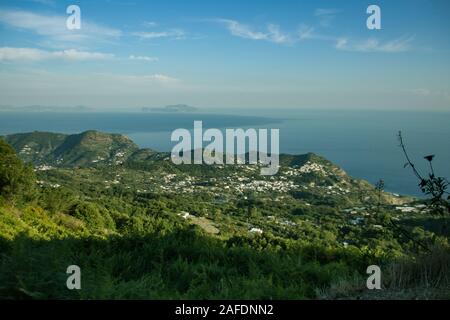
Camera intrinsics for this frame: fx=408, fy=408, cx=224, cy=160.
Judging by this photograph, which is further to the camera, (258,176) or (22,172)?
(258,176)

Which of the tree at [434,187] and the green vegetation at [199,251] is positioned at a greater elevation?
the tree at [434,187]

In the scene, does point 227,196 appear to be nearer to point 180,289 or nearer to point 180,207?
point 180,207

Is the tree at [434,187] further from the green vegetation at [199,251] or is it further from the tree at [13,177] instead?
the tree at [13,177]

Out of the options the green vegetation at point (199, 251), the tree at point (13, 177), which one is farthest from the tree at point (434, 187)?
the tree at point (13, 177)

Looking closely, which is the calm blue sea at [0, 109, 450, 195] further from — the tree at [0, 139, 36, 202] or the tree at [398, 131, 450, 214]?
the tree at [0, 139, 36, 202]

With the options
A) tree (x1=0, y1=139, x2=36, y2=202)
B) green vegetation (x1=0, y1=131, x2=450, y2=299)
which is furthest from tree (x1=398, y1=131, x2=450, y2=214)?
tree (x1=0, y1=139, x2=36, y2=202)
